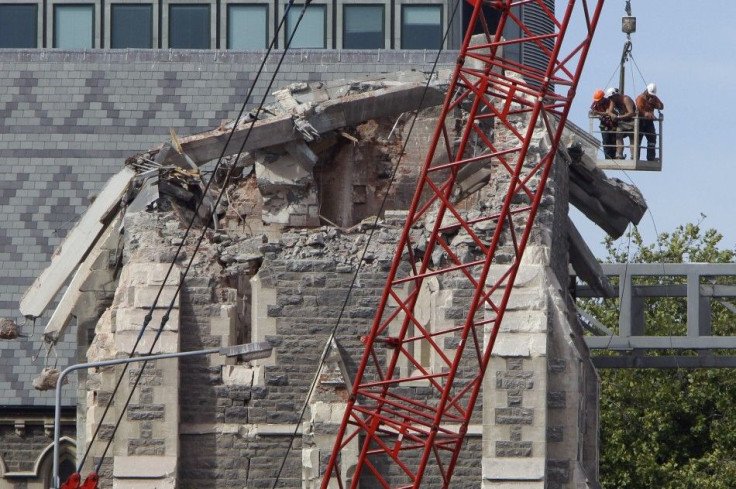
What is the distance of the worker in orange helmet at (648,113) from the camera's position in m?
43.2

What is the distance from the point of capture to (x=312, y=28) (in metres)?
53.9

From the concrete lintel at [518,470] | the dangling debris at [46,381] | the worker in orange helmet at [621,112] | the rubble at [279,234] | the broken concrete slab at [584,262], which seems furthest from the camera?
the worker in orange helmet at [621,112]

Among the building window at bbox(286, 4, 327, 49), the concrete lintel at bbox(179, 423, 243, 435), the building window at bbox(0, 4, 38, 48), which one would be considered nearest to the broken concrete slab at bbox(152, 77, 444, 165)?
the concrete lintel at bbox(179, 423, 243, 435)

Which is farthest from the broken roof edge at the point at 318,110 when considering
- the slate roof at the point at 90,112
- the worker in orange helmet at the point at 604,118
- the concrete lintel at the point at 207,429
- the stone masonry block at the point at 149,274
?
the slate roof at the point at 90,112

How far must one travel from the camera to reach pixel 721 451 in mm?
54875

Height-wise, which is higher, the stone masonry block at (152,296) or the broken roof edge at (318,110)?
the broken roof edge at (318,110)

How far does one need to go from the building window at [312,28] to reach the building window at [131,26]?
10.2ft

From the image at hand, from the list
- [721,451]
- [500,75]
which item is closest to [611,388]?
[721,451]

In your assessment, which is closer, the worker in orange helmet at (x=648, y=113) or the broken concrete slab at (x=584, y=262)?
the broken concrete slab at (x=584, y=262)

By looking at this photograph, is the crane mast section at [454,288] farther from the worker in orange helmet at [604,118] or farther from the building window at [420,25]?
the building window at [420,25]

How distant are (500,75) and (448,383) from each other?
4.74m

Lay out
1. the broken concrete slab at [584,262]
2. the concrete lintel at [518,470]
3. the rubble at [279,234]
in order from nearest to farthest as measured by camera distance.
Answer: the concrete lintel at [518,470] < the rubble at [279,234] < the broken concrete slab at [584,262]

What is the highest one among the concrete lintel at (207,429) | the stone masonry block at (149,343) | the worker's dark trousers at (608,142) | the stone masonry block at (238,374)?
the worker's dark trousers at (608,142)

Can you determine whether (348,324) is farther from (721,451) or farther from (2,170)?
(721,451)
